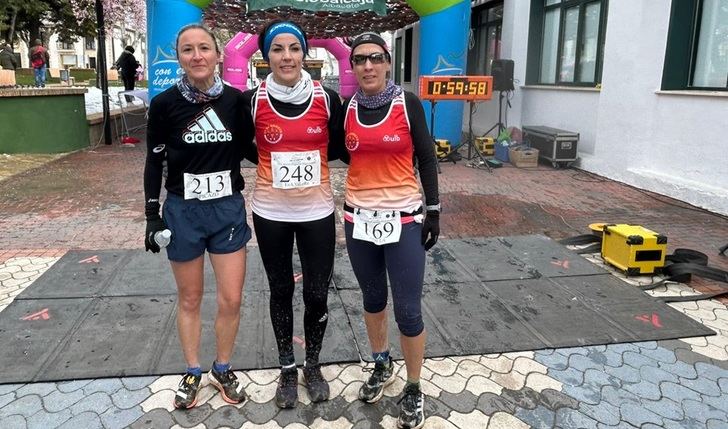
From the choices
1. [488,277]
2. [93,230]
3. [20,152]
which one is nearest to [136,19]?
[20,152]

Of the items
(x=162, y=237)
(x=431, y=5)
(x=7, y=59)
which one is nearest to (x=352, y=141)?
(x=162, y=237)

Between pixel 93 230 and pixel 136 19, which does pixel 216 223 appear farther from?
pixel 136 19

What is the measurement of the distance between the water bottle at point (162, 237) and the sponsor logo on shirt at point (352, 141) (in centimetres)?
96

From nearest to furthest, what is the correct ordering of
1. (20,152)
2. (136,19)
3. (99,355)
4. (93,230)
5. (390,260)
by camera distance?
1. (390,260)
2. (99,355)
3. (93,230)
4. (20,152)
5. (136,19)

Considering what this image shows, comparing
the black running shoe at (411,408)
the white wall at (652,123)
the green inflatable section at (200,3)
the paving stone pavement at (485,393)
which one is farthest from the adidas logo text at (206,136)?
the green inflatable section at (200,3)

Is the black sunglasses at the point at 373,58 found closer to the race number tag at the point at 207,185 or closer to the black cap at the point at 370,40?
the black cap at the point at 370,40

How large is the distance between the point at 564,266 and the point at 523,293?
2.69 ft

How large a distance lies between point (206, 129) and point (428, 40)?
9.72m

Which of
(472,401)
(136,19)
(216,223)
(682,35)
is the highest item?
(136,19)

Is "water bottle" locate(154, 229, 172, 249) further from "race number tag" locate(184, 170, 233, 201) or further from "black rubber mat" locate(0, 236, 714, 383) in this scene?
"black rubber mat" locate(0, 236, 714, 383)

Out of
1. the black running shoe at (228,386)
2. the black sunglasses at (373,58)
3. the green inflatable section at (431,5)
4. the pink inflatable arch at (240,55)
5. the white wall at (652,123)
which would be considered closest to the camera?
the black sunglasses at (373,58)

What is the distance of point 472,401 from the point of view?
307 cm

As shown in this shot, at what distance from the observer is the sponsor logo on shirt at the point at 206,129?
2695 millimetres

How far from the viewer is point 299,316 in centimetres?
403
